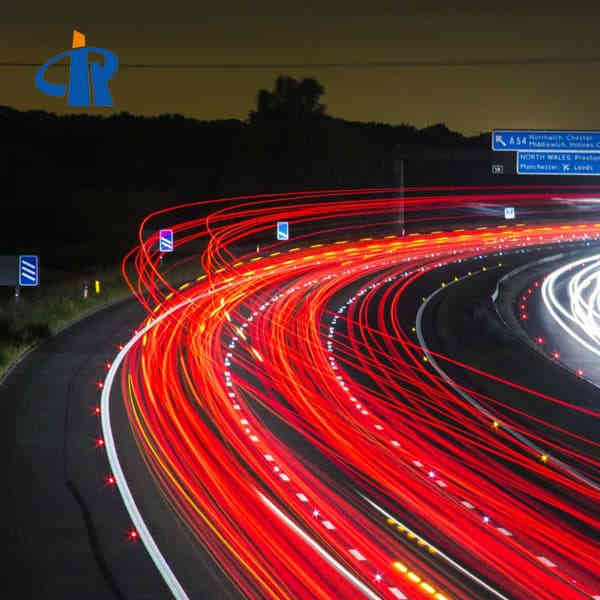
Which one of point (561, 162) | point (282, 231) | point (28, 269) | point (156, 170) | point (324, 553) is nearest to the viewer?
point (324, 553)

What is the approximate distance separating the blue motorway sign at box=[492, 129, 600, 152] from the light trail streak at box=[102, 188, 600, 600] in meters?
10.3

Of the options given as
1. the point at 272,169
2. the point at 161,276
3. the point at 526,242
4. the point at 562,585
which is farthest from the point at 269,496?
the point at 272,169

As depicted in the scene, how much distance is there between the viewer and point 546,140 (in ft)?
150

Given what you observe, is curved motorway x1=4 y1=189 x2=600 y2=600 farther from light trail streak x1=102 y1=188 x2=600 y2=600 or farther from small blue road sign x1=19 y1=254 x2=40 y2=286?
small blue road sign x1=19 y1=254 x2=40 y2=286

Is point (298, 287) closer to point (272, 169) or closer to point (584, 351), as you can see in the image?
point (584, 351)

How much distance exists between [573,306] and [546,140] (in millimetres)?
6782

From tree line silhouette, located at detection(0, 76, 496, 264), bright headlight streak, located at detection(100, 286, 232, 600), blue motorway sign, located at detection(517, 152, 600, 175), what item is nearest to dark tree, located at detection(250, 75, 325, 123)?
tree line silhouette, located at detection(0, 76, 496, 264)

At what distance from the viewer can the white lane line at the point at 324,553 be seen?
35.8 ft

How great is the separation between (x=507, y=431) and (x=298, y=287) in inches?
952

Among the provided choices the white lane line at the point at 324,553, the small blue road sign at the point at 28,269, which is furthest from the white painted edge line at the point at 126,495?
the small blue road sign at the point at 28,269

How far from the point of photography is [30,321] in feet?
107

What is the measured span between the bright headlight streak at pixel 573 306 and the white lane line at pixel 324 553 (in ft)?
69.5

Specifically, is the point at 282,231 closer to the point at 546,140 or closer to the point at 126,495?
the point at 546,140

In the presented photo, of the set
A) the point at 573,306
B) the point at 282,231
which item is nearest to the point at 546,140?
the point at 573,306
